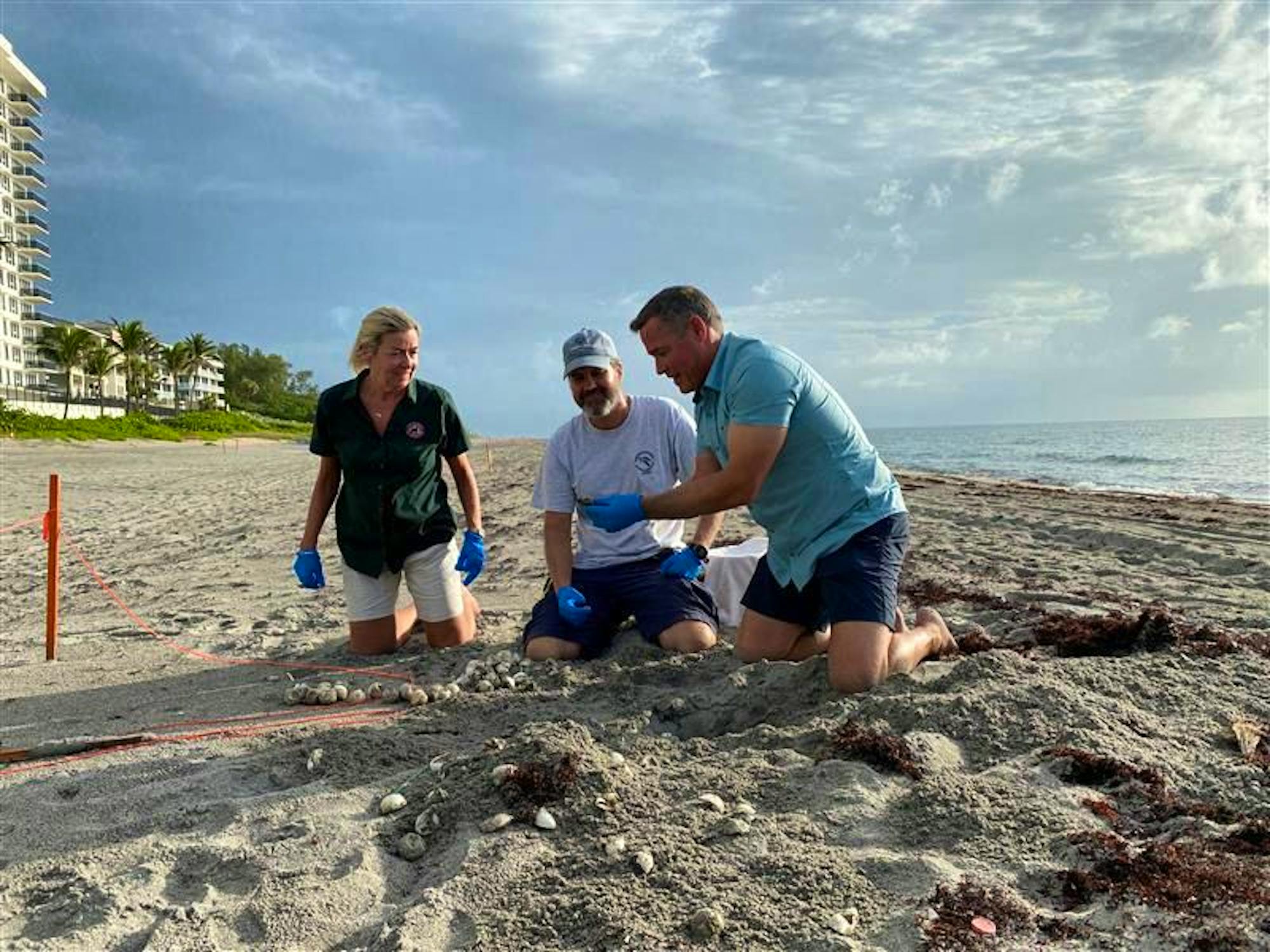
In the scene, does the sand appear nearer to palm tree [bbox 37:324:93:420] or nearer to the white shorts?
the white shorts

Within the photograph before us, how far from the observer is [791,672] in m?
3.80

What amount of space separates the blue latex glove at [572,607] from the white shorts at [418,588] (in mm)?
742

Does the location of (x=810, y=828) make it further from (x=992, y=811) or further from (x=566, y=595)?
(x=566, y=595)

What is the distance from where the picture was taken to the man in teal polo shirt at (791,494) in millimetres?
3648

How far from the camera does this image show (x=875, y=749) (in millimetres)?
2881

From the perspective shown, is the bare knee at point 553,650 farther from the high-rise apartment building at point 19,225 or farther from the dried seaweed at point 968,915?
the high-rise apartment building at point 19,225

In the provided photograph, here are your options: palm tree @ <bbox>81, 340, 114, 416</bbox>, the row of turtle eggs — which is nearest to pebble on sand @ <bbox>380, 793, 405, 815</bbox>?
the row of turtle eggs

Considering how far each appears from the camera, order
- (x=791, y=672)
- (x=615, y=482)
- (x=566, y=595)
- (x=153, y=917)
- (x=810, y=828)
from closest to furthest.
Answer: (x=153, y=917)
(x=810, y=828)
(x=791, y=672)
(x=566, y=595)
(x=615, y=482)

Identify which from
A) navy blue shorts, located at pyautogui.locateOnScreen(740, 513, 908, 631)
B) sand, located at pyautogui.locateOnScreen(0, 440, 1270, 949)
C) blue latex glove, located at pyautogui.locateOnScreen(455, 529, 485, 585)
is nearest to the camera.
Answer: sand, located at pyautogui.locateOnScreen(0, 440, 1270, 949)

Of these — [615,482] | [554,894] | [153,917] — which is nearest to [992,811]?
[554,894]

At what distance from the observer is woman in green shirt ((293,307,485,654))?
15.8ft

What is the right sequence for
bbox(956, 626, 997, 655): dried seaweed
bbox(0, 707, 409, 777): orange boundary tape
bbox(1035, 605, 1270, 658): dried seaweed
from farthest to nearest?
bbox(956, 626, 997, 655): dried seaweed, bbox(1035, 605, 1270, 658): dried seaweed, bbox(0, 707, 409, 777): orange boundary tape

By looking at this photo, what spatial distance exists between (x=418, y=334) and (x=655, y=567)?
172cm

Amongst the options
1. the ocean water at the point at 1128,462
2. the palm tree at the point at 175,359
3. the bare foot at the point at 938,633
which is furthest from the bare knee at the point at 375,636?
the palm tree at the point at 175,359
